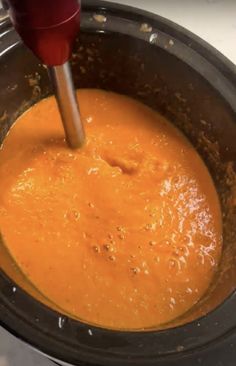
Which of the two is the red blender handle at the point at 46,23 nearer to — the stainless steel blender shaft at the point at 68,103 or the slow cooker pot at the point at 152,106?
the stainless steel blender shaft at the point at 68,103

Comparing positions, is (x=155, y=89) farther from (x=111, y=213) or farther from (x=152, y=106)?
(x=111, y=213)

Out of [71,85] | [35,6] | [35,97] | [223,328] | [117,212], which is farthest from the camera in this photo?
[35,97]

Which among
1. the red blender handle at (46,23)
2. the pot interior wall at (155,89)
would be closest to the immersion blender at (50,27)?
the red blender handle at (46,23)

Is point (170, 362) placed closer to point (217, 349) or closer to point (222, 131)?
point (217, 349)

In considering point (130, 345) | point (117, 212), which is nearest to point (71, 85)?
point (117, 212)

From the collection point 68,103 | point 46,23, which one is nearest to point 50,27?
point 46,23

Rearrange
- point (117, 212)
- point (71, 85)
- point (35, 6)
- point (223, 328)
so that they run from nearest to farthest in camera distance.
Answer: point (35, 6), point (223, 328), point (71, 85), point (117, 212)
